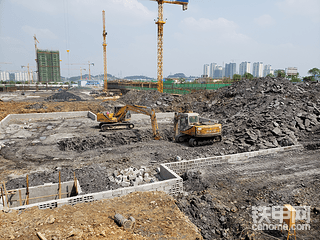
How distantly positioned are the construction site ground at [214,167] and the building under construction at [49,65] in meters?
139

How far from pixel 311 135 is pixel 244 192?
35.4 ft

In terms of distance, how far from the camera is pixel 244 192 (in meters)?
8.70

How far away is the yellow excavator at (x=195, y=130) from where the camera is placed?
14320 millimetres

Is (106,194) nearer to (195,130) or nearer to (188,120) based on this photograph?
(195,130)

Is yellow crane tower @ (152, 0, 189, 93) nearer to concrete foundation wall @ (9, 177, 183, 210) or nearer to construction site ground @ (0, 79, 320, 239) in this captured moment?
construction site ground @ (0, 79, 320, 239)

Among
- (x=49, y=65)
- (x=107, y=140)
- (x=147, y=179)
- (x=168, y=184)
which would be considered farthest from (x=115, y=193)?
(x=49, y=65)

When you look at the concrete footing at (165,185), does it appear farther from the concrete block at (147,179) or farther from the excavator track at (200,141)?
the excavator track at (200,141)

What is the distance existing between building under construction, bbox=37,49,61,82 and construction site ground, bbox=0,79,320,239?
139 m

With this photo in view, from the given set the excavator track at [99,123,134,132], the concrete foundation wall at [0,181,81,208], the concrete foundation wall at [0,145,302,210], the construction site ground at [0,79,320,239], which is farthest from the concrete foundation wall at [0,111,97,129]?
the concrete foundation wall at [0,145,302,210]

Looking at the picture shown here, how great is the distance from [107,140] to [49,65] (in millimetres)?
148962

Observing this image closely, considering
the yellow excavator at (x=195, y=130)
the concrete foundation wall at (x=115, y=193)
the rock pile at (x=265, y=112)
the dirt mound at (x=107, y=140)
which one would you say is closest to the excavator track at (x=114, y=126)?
the dirt mound at (x=107, y=140)

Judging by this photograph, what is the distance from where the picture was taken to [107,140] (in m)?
17.2

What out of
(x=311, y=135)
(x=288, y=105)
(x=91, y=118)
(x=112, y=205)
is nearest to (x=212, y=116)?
(x=288, y=105)

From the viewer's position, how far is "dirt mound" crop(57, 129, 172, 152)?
16125 mm
